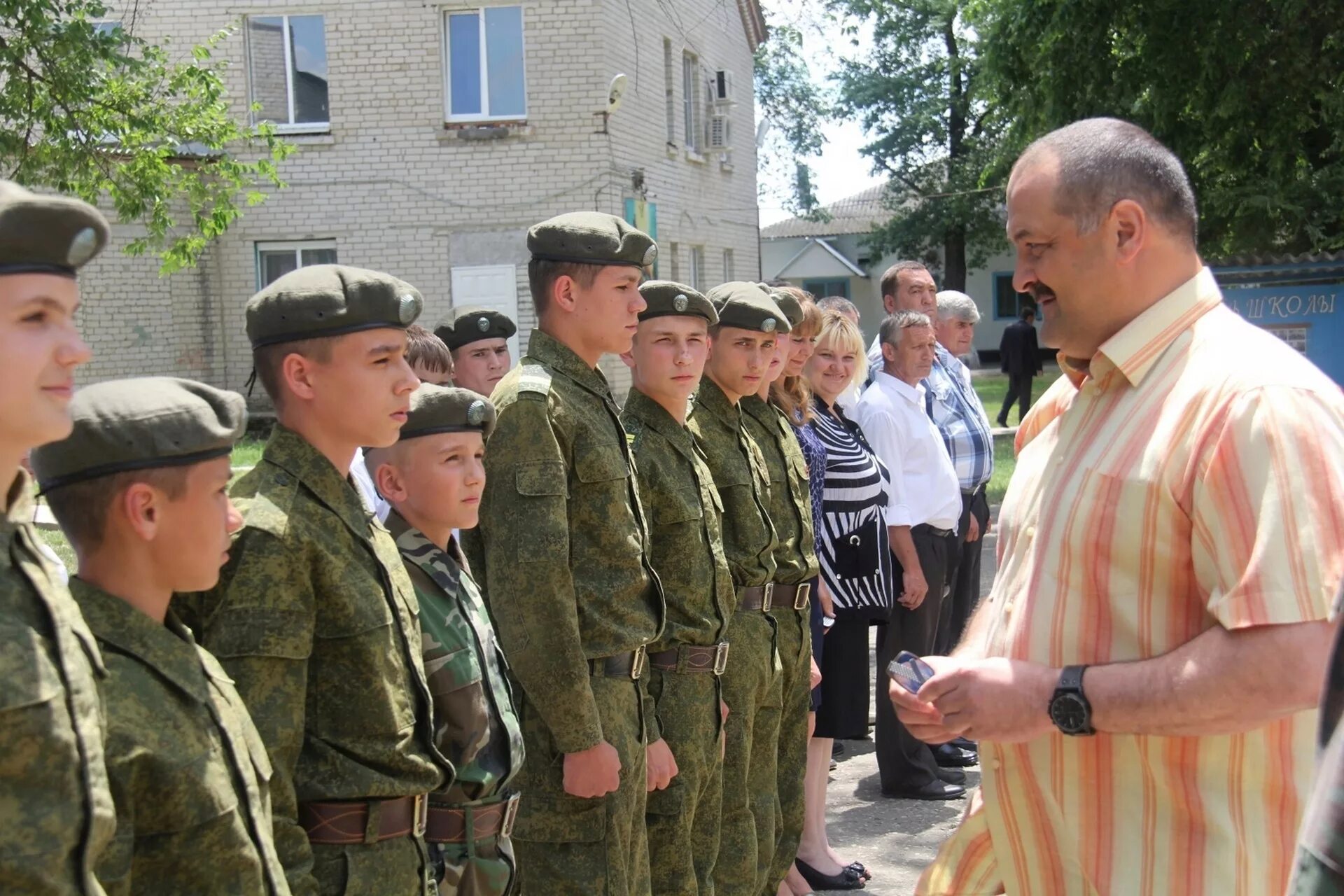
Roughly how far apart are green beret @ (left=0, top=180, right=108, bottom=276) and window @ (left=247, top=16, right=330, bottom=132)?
1726 centimetres

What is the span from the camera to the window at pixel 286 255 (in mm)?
18531

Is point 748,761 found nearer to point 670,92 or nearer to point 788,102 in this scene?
point 670,92

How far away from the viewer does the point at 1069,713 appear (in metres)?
2.13

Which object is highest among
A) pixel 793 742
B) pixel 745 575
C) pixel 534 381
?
pixel 534 381

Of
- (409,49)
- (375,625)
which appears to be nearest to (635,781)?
(375,625)

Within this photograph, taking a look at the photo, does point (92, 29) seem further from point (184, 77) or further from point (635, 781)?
point (635, 781)

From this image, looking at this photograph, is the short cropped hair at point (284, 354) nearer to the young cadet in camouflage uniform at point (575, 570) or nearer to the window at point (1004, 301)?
the young cadet in camouflage uniform at point (575, 570)

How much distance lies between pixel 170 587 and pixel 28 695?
49cm

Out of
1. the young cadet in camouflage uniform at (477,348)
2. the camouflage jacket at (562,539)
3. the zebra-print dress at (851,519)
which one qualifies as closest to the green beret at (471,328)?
the young cadet in camouflage uniform at (477,348)

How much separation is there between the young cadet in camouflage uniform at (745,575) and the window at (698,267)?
57.4 ft

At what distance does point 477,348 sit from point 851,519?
172 centimetres

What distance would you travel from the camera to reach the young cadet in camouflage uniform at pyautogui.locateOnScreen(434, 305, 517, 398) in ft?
17.3

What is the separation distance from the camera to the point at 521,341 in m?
17.8

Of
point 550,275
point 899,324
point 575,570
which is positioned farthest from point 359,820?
point 899,324
